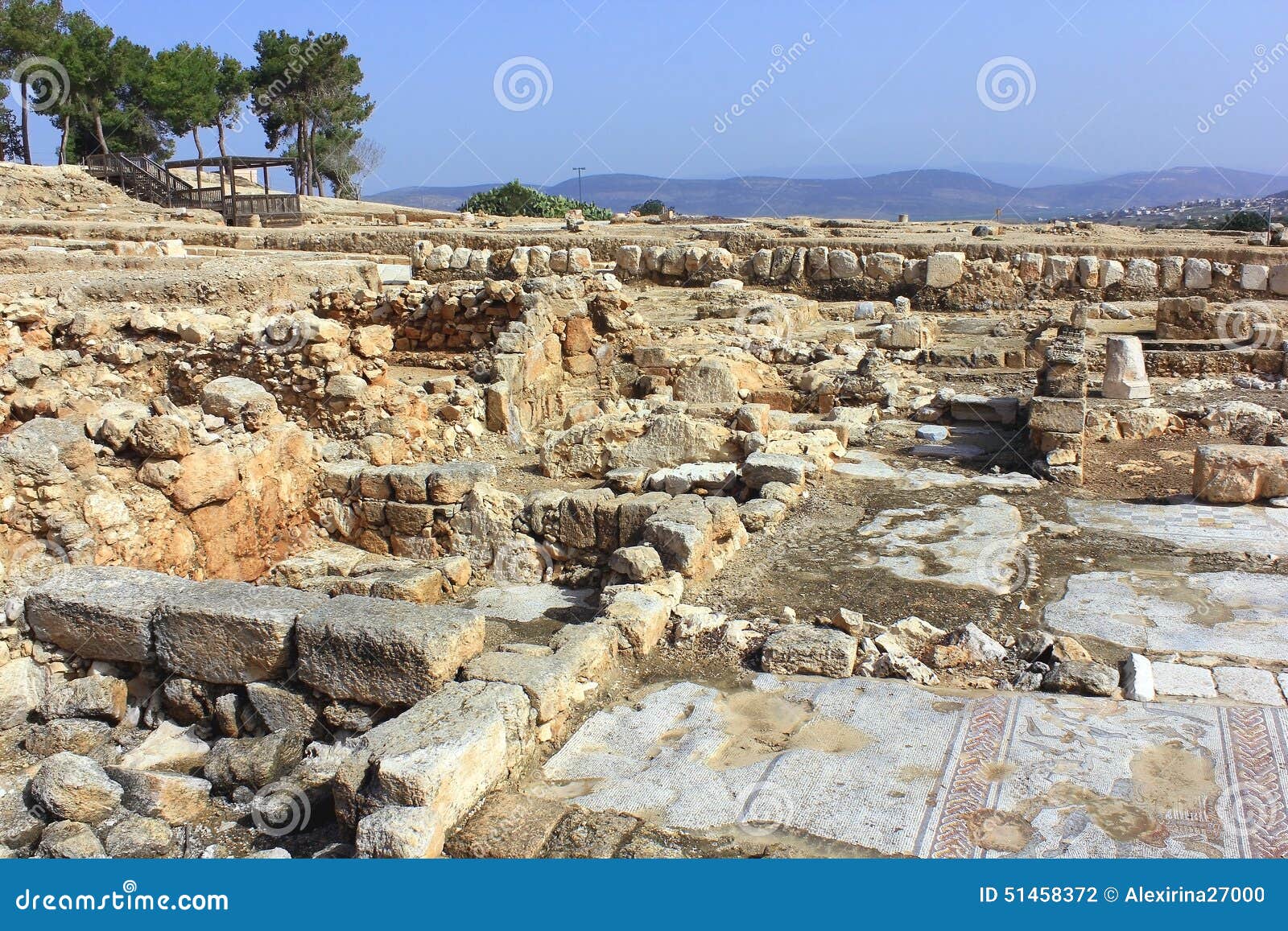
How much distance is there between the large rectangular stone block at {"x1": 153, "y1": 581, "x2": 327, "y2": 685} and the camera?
468cm

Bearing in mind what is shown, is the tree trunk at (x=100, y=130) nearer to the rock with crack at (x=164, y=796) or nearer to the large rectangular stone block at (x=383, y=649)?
the large rectangular stone block at (x=383, y=649)

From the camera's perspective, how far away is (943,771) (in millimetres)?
3820

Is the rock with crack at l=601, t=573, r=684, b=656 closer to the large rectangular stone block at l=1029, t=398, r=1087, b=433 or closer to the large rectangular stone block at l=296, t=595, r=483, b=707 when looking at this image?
the large rectangular stone block at l=296, t=595, r=483, b=707

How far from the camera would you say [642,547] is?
6.07 meters

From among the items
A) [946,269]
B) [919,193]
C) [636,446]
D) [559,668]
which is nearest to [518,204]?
[946,269]

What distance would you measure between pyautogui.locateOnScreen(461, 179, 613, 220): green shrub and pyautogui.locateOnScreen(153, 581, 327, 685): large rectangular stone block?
1228 inches

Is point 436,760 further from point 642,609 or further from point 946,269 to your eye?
point 946,269

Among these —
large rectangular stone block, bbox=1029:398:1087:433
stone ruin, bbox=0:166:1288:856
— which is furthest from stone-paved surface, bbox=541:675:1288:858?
large rectangular stone block, bbox=1029:398:1087:433

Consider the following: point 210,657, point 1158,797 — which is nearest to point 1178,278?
point 1158,797

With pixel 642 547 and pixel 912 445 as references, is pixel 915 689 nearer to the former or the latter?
pixel 642 547

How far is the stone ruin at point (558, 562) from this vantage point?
3988 mm

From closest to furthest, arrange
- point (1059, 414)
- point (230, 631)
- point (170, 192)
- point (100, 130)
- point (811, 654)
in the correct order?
1. point (230, 631)
2. point (811, 654)
3. point (1059, 414)
4. point (170, 192)
5. point (100, 130)

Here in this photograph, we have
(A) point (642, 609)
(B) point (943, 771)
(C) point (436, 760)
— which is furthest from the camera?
(A) point (642, 609)

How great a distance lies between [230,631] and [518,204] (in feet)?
107
